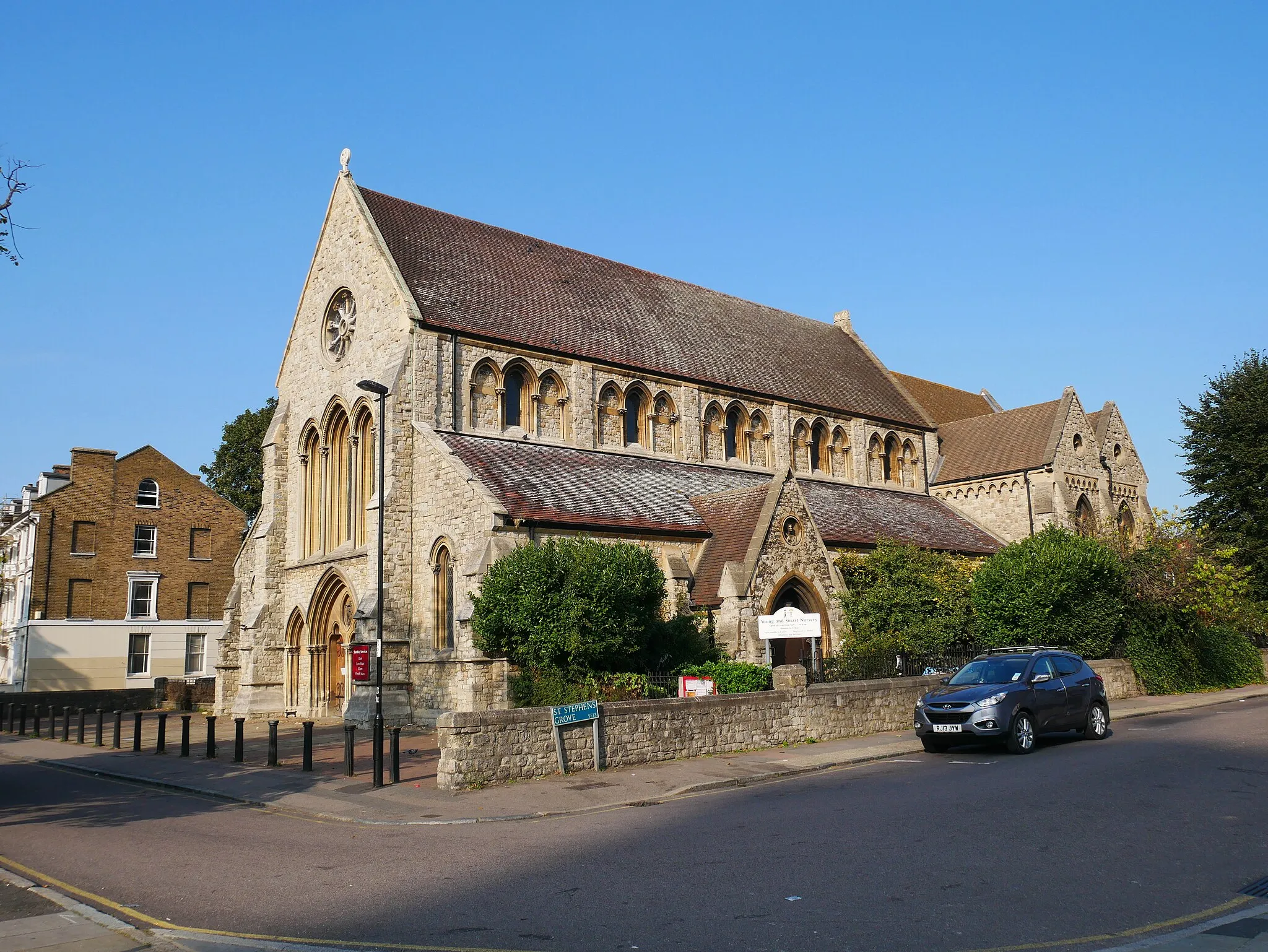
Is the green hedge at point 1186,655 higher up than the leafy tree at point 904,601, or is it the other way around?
the leafy tree at point 904,601

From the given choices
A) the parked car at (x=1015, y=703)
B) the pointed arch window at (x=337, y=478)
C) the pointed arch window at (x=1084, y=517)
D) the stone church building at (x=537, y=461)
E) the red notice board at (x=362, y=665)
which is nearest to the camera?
the parked car at (x=1015, y=703)

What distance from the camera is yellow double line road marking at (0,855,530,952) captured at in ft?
21.6

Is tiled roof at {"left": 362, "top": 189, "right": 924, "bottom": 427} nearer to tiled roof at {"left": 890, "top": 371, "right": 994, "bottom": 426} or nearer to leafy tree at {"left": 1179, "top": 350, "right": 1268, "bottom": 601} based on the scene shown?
tiled roof at {"left": 890, "top": 371, "right": 994, "bottom": 426}

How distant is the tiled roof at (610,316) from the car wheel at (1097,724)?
15.9 metres

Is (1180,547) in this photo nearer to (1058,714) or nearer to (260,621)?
(1058,714)

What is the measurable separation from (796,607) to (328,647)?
12587mm

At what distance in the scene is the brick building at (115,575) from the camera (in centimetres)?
3981

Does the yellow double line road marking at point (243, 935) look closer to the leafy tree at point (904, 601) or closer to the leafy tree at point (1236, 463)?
the leafy tree at point (904, 601)

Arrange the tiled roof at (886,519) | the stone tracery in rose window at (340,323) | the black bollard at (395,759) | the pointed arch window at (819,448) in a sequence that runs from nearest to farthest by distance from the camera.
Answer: the black bollard at (395,759)
the stone tracery in rose window at (340,323)
the tiled roof at (886,519)
the pointed arch window at (819,448)

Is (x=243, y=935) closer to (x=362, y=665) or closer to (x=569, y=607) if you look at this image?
(x=569, y=607)

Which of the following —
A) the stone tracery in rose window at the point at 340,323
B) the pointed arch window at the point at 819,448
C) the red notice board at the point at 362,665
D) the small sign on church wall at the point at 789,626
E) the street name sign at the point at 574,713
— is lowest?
the street name sign at the point at 574,713

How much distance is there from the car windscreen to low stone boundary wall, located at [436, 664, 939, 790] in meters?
2.58

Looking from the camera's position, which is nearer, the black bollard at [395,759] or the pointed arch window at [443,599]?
the black bollard at [395,759]

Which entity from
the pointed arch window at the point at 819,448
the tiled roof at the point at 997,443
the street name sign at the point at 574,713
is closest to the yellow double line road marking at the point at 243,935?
the street name sign at the point at 574,713
